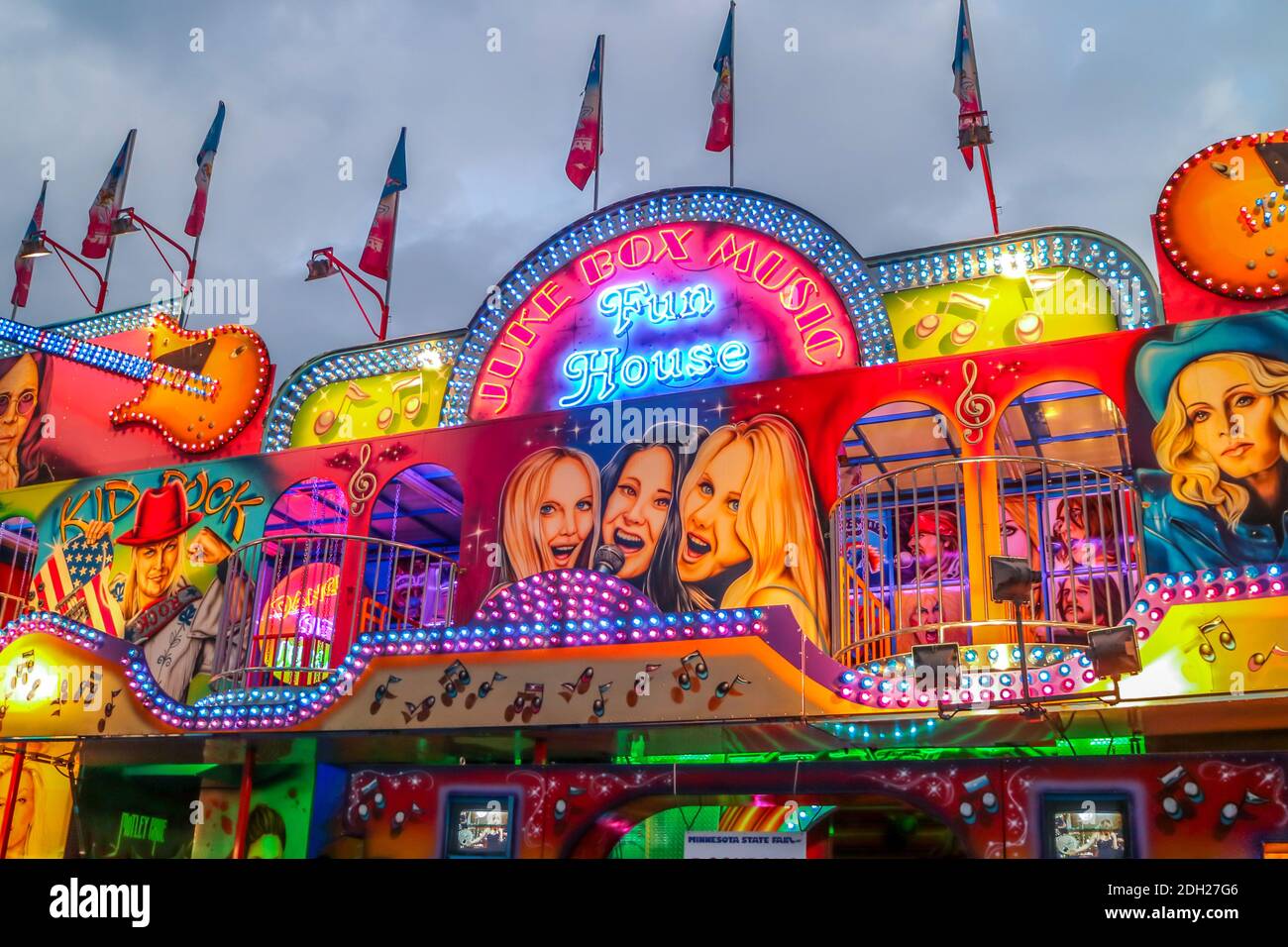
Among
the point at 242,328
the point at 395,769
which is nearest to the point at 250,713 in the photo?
the point at 395,769

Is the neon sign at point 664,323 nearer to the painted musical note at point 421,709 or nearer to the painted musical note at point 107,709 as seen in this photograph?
the painted musical note at point 421,709

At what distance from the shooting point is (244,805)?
487 inches

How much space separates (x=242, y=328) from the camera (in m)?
16.4

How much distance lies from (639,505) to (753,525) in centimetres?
129

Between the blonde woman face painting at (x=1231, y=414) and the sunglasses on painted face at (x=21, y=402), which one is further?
the sunglasses on painted face at (x=21, y=402)

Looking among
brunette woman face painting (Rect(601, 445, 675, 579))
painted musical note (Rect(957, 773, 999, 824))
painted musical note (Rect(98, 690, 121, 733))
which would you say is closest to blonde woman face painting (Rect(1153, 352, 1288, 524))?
painted musical note (Rect(957, 773, 999, 824))

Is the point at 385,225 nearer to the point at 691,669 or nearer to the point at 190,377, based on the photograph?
the point at 190,377

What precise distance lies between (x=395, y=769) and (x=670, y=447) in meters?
4.28

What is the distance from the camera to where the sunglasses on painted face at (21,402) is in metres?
17.5

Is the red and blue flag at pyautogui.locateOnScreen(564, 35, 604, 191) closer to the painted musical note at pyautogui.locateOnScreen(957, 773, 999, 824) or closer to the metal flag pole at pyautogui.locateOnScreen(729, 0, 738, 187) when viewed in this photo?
the metal flag pole at pyautogui.locateOnScreen(729, 0, 738, 187)

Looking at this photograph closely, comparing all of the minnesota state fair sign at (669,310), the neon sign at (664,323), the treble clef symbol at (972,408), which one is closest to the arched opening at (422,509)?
the minnesota state fair sign at (669,310)

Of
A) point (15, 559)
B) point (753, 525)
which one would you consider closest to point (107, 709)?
point (15, 559)

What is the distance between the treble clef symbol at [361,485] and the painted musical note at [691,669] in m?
5.34

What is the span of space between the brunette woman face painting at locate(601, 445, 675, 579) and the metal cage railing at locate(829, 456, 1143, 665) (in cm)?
192
